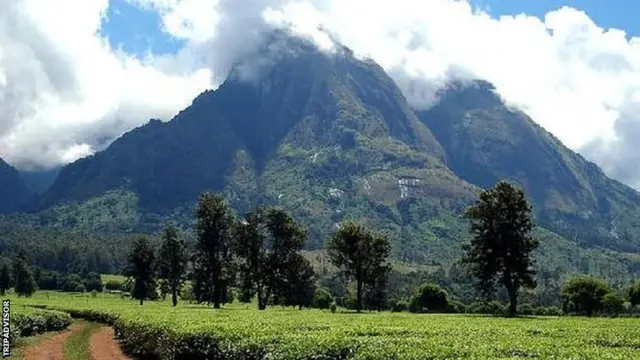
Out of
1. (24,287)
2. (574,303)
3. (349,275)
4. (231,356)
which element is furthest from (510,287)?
(24,287)

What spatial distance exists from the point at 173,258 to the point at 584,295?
88019mm

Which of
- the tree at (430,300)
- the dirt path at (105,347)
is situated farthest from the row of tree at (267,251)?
the dirt path at (105,347)

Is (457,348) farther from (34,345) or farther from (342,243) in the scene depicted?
(342,243)

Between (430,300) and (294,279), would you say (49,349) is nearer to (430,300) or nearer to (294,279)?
(294,279)

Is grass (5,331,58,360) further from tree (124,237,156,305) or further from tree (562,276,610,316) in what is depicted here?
tree (562,276,610,316)

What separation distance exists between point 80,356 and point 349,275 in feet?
237

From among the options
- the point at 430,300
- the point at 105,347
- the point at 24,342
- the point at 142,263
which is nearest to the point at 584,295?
the point at 430,300

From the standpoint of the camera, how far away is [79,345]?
55.0m

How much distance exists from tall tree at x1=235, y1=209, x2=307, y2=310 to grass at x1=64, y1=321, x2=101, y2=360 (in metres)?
46.5

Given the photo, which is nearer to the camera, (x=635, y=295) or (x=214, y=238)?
(x=214, y=238)

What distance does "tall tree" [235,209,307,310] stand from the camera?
11912 centimetres

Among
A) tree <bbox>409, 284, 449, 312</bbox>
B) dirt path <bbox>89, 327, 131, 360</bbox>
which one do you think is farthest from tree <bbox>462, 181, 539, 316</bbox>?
tree <bbox>409, 284, 449, 312</bbox>

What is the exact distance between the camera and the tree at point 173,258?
14462 cm

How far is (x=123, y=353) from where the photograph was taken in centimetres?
4947
